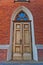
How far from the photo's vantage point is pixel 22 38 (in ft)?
31.4

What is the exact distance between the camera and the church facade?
9.31 meters

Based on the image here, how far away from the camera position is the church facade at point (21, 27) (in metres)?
9.31

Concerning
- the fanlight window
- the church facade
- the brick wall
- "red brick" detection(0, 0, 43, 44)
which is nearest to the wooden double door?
the church facade

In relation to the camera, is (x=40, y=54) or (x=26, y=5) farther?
(x=26, y=5)

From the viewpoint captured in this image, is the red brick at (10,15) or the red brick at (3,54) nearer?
the red brick at (3,54)

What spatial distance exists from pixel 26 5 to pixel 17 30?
5.14ft

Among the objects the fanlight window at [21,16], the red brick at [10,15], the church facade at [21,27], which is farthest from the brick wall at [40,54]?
the fanlight window at [21,16]

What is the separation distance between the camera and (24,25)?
31.9 ft

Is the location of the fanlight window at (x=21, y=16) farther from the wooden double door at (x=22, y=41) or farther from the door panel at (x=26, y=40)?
the door panel at (x=26, y=40)

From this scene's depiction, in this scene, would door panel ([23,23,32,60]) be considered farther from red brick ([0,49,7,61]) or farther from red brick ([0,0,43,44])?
red brick ([0,49,7,61])

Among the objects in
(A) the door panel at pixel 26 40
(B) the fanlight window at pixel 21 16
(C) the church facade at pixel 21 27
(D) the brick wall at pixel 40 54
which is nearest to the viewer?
(D) the brick wall at pixel 40 54

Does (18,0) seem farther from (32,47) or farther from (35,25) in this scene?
(32,47)

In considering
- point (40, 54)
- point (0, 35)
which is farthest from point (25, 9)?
point (40, 54)

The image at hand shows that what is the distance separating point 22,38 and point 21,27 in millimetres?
649
